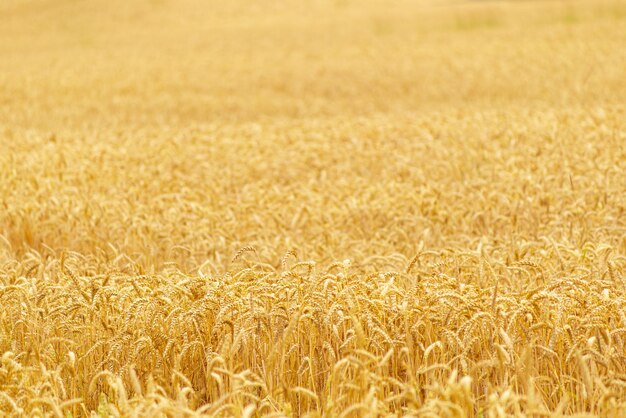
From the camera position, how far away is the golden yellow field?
3850 millimetres

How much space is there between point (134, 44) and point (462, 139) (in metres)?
24.9

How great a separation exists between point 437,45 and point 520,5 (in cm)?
982

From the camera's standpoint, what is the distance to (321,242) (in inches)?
285

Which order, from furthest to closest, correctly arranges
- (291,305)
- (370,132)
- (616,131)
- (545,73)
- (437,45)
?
1. (437,45)
2. (545,73)
3. (370,132)
4. (616,131)
5. (291,305)

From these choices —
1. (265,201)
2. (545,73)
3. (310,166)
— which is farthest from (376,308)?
(545,73)

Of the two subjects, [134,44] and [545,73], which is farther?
[134,44]

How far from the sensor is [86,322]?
4555mm

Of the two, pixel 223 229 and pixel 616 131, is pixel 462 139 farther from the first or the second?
pixel 223 229

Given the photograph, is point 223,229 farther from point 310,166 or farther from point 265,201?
point 310,166

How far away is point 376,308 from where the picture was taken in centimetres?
420

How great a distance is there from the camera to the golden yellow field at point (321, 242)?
12.6 feet

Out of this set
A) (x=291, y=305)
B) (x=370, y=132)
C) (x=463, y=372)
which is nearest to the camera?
(x=463, y=372)

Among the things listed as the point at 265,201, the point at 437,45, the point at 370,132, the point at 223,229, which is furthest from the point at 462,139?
the point at 437,45

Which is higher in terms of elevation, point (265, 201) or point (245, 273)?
point (245, 273)
